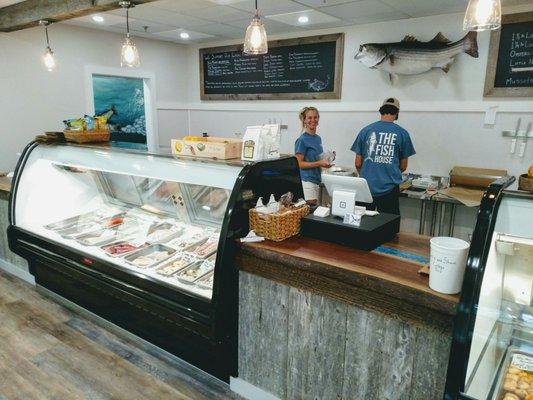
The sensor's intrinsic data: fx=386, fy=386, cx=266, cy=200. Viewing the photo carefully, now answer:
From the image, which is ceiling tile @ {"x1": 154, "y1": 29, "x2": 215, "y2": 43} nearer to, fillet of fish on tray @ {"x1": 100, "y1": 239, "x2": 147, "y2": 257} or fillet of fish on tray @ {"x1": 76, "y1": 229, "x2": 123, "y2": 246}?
fillet of fish on tray @ {"x1": 76, "y1": 229, "x2": 123, "y2": 246}

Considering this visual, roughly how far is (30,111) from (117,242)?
3147 millimetres

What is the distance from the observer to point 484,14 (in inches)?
65.7

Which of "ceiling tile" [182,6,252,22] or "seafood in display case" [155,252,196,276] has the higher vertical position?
"ceiling tile" [182,6,252,22]

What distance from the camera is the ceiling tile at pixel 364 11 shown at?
396 centimetres

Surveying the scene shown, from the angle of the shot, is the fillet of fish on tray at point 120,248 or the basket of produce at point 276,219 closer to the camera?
the basket of produce at point 276,219

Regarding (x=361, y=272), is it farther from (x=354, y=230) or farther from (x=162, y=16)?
(x=162, y=16)

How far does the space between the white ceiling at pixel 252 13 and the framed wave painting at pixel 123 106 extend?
7.11 feet

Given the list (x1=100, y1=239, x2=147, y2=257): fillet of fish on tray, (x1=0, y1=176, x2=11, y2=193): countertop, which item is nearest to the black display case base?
(x1=100, y1=239, x2=147, y2=257): fillet of fish on tray

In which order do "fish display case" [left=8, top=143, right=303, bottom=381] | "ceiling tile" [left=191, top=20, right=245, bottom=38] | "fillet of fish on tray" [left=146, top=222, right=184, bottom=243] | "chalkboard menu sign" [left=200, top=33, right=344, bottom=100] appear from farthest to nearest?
"chalkboard menu sign" [left=200, top=33, right=344, bottom=100]
"ceiling tile" [left=191, top=20, right=245, bottom=38]
"fillet of fish on tray" [left=146, top=222, right=184, bottom=243]
"fish display case" [left=8, top=143, right=303, bottom=381]

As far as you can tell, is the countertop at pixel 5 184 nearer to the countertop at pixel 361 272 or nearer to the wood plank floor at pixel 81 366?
the wood plank floor at pixel 81 366

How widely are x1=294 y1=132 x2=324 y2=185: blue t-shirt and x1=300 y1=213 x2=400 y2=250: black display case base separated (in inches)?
68.9

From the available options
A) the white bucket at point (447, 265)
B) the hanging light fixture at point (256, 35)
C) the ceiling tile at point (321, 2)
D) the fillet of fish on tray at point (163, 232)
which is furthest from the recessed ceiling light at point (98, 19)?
the white bucket at point (447, 265)

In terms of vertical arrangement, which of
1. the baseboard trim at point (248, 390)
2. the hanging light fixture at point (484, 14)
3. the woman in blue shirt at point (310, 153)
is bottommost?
the baseboard trim at point (248, 390)

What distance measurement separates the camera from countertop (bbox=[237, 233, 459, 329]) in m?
1.50
